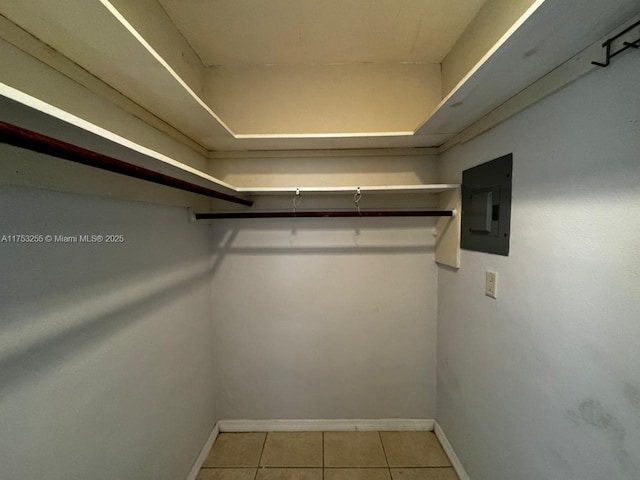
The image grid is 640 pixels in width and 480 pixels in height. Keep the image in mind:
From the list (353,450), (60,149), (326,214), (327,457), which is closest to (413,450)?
(353,450)

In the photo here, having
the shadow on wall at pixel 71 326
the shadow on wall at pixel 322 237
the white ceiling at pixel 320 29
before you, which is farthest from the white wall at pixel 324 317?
the white ceiling at pixel 320 29

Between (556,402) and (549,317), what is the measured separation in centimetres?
30

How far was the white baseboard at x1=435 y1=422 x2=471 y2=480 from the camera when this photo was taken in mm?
1533

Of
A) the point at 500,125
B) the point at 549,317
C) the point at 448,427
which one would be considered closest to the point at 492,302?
the point at 549,317

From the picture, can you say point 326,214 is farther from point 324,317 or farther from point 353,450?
point 353,450

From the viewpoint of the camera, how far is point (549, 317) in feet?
3.09

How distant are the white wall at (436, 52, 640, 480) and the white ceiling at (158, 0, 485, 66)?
Result: 727 millimetres

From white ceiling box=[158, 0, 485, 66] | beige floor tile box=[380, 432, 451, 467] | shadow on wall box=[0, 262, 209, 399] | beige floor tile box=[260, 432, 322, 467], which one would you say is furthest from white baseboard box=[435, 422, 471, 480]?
white ceiling box=[158, 0, 485, 66]

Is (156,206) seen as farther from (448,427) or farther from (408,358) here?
(448,427)

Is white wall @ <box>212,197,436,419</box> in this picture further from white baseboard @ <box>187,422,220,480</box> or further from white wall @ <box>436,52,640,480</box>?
white wall @ <box>436,52,640,480</box>

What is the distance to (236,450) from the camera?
1778mm

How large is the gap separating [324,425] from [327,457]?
0.23m

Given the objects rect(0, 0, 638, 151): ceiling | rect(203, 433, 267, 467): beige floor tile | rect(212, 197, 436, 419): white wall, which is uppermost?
rect(0, 0, 638, 151): ceiling

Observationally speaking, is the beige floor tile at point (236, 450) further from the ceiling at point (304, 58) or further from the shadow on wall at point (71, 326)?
the ceiling at point (304, 58)
